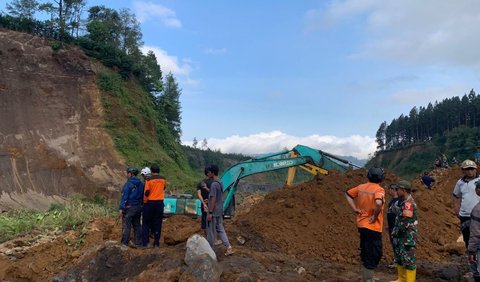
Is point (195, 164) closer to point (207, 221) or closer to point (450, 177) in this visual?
point (450, 177)

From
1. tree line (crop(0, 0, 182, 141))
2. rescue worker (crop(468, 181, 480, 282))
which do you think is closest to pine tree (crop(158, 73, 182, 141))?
tree line (crop(0, 0, 182, 141))

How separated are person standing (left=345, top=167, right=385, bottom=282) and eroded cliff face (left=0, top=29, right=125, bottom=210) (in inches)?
732

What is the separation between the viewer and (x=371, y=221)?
562 centimetres

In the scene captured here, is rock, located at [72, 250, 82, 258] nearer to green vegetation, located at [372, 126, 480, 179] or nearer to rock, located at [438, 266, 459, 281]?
rock, located at [438, 266, 459, 281]

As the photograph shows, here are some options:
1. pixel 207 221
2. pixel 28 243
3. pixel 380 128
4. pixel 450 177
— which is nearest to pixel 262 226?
pixel 207 221

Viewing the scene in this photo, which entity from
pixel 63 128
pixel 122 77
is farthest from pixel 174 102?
pixel 63 128

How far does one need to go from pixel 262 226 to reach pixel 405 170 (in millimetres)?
54212

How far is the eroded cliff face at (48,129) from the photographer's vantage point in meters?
22.4

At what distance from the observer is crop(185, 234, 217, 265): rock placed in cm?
676

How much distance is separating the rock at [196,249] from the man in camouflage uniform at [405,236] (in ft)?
8.94

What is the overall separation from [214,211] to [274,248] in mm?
2213

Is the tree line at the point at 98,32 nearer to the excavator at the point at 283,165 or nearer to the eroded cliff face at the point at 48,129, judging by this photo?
the eroded cliff face at the point at 48,129

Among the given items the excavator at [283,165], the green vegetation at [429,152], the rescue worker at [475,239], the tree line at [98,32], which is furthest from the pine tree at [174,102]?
the rescue worker at [475,239]

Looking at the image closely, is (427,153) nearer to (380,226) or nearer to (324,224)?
(324,224)
